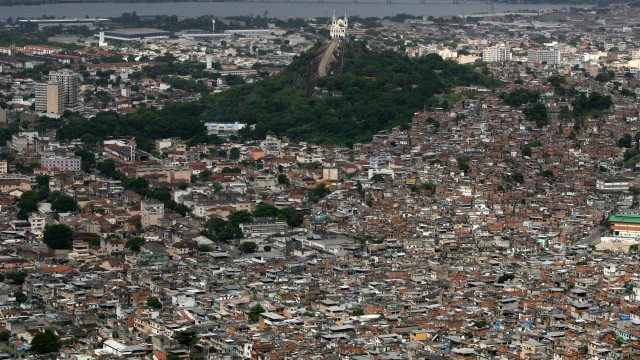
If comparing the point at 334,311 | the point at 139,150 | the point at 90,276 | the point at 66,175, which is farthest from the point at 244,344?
the point at 139,150

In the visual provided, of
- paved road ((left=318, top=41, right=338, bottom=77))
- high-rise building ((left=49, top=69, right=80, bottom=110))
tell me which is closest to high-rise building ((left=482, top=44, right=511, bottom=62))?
paved road ((left=318, top=41, right=338, bottom=77))

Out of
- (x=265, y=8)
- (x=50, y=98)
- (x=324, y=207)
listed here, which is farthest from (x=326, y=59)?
(x=265, y=8)

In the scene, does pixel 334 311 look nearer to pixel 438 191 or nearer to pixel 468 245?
pixel 468 245

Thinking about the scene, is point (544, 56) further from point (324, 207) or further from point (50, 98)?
point (324, 207)

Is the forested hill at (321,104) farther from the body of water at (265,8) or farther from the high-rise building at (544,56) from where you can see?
the body of water at (265,8)

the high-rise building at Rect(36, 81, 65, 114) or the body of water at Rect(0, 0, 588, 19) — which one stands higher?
the high-rise building at Rect(36, 81, 65, 114)

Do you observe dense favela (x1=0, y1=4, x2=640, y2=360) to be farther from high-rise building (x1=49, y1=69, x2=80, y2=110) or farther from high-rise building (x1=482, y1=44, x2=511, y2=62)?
high-rise building (x1=49, y1=69, x2=80, y2=110)
